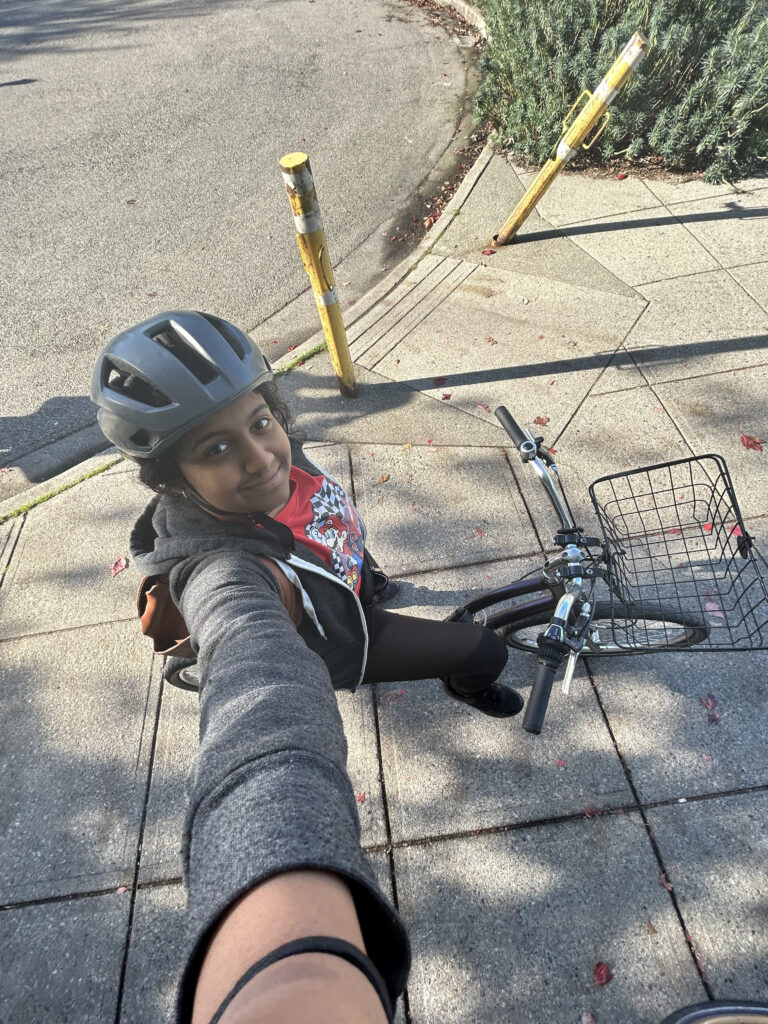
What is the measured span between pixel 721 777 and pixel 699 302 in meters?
3.58

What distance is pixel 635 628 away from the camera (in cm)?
236

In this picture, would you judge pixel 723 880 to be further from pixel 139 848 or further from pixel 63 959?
pixel 63 959

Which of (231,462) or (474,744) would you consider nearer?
(231,462)

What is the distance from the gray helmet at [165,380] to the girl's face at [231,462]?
0.14ft

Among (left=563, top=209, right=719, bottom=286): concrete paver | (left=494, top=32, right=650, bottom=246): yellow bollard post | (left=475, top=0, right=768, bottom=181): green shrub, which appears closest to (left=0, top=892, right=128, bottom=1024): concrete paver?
(left=563, top=209, right=719, bottom=286): concrete paver

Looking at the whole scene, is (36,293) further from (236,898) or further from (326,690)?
(236,898)

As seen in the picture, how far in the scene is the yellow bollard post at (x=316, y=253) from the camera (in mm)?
3361

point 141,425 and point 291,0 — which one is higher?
point 291,0

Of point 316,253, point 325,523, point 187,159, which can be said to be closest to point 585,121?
point 316,253

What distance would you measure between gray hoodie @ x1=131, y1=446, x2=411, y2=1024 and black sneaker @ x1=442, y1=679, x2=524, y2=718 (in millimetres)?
1333

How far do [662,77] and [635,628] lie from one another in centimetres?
581

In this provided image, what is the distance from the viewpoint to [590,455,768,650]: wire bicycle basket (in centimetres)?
236

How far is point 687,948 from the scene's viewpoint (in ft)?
7.08

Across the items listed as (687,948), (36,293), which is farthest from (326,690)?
(36,293)
